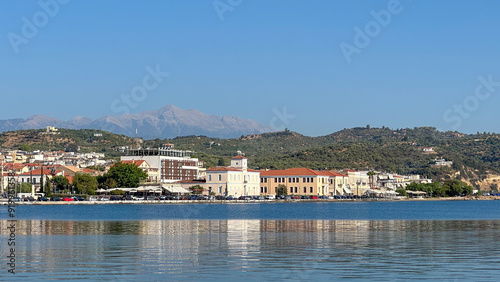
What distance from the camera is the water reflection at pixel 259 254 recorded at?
22.4 metres

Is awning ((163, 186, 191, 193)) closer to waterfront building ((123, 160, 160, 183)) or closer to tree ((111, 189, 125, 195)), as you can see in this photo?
waterfront building ((123, 160, 160, 183))

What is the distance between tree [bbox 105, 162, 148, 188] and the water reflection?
8478 cm

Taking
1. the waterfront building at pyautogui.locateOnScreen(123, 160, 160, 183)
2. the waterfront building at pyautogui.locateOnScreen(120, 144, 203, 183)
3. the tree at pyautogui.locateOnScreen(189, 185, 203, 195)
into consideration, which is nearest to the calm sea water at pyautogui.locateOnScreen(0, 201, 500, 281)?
the tree at pyautogui.locateOnScreen(189, 185, 203, 195)

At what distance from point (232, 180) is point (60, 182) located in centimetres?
2989

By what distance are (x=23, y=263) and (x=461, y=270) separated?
1424 cm

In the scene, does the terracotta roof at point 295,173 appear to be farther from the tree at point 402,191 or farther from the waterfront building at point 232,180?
the tree at point 402,191

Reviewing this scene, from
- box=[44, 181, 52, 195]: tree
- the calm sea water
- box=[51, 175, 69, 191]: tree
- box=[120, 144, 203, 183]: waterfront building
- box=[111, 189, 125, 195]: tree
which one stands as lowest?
the calm sea water

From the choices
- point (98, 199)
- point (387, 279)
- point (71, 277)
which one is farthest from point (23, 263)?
point (98, 199)

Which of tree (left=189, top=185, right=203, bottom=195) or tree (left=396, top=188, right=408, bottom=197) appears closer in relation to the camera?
tree (left=189, top=185, right=203, bottom=195)

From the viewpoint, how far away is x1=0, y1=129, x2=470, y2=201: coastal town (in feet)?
→ 401

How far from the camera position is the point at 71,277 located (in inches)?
857

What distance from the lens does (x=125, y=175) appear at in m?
124

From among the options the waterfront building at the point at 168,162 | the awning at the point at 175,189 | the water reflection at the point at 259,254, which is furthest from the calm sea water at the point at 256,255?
the waterfront building at the point at 168,162

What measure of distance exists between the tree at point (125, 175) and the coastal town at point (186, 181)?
70cm
